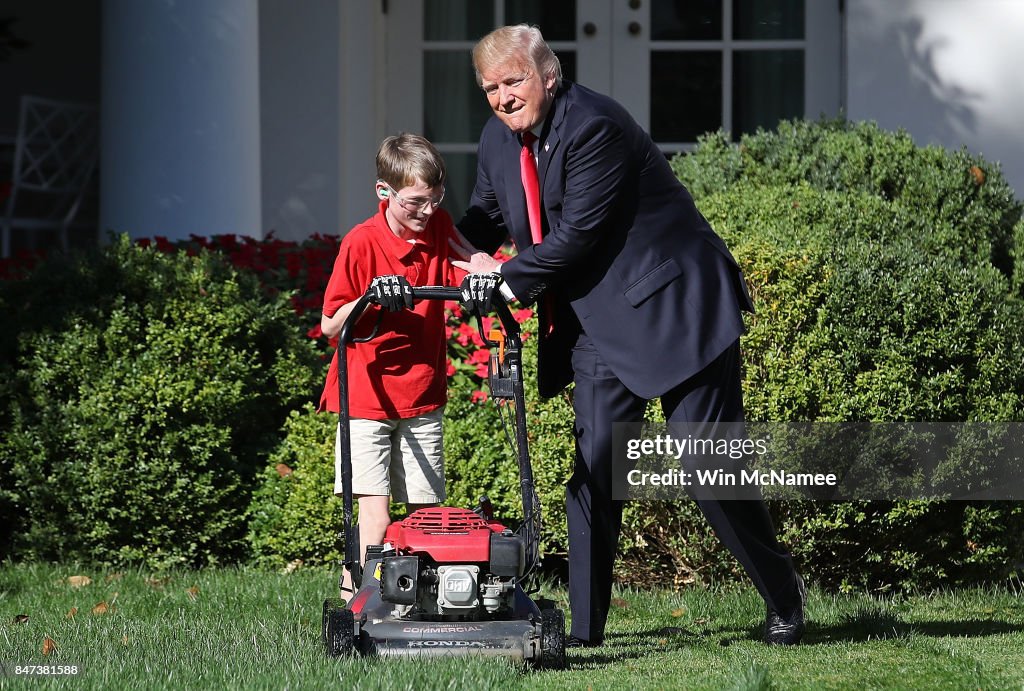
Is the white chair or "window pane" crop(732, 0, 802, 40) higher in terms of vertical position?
"window pane" crop(732, 0, 802, 40)

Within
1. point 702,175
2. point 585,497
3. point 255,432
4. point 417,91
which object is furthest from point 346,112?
point 585,497

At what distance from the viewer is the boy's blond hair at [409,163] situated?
4.00 meters

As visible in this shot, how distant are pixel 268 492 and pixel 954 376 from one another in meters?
2.84

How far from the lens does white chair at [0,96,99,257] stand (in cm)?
974

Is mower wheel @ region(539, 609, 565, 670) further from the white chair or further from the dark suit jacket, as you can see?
the white chair

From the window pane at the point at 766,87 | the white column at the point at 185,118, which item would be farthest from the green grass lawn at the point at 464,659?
the window pane at the point at 766,87

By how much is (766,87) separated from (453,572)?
6227mm

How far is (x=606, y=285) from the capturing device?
155 inches

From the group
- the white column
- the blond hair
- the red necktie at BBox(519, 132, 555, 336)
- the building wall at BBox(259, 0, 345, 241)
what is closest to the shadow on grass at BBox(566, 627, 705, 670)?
the red necktie at BBox(519, 132, 555, 336)

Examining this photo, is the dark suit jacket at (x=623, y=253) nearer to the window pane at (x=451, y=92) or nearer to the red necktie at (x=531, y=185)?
the red necktie at (x=531, y=185)

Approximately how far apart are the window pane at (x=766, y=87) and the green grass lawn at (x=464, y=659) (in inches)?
179

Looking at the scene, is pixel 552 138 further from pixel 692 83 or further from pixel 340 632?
pixel 692 83

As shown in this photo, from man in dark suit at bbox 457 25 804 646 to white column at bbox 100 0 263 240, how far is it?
3.84 metres

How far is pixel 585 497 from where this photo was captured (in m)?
4.03
